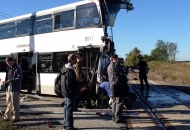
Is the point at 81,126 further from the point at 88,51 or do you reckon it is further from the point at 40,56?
the point at 40,56

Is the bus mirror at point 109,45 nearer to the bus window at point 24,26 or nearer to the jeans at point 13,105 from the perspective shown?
the jeans at point 13,105

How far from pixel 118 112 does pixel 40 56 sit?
739cm

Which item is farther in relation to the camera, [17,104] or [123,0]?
[123,0]

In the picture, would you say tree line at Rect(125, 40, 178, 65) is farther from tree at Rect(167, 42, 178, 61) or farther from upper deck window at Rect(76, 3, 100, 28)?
upper deck window at Rect(76, 3, 100, 28)

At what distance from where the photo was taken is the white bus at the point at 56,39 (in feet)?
40.3

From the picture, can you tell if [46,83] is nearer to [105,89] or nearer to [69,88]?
[105,89]

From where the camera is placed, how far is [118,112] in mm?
8617

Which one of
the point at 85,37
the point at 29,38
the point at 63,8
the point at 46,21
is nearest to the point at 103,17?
the point at 85,37

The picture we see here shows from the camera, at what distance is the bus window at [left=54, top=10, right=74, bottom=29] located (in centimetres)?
1359

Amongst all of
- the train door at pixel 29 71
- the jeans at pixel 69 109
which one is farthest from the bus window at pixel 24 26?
the jeans at pixel 69 109

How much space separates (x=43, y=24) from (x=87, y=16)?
2968mm

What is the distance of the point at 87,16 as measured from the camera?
42.3 ft

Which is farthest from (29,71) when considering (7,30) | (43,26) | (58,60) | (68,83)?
(68,83)

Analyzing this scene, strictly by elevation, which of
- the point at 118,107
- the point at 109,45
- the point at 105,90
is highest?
the point at 109,45
